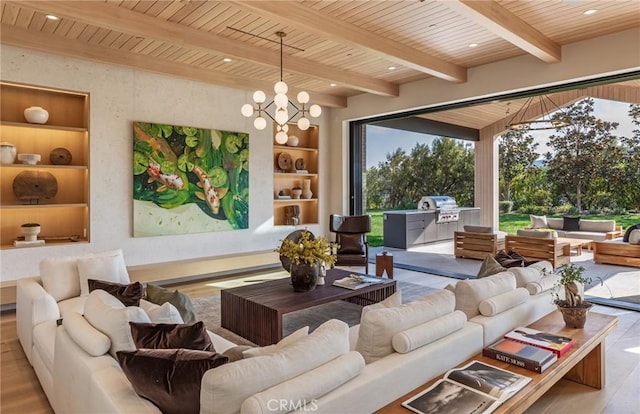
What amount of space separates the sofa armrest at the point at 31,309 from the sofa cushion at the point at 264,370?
224cm

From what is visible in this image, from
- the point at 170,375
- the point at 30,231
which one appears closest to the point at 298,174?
the point at 30,231

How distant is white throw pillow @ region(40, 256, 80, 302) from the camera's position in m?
3.33

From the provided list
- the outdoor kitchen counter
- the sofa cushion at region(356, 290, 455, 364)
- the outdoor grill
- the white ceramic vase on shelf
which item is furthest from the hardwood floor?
the white ceramic vase on shelf

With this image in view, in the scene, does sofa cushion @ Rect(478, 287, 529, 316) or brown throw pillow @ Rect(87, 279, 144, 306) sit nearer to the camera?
sofa cushion @ Rect(478, 287, 529, 316)

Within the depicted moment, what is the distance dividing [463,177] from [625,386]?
168 inches

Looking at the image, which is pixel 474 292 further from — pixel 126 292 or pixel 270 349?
pixel 126 292

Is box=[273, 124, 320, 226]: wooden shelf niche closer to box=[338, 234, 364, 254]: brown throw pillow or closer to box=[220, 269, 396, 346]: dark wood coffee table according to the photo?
box=[338, 234, 364, 254]: brown throw pillow

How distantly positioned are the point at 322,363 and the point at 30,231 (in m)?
4.57

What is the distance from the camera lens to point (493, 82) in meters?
5.32

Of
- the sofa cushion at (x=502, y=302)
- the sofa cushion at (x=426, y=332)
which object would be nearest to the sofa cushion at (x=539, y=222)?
the sofa cushion at (x=502, y=302)

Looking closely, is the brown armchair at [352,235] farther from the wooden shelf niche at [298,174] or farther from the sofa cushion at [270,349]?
the sofa cushion at [270,349]

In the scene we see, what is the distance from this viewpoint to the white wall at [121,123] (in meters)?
4.57

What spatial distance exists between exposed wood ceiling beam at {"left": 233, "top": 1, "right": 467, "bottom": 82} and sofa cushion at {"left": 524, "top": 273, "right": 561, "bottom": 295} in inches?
112

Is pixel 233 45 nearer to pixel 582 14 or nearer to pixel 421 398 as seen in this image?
pixel 582 14
